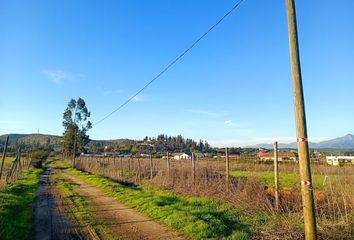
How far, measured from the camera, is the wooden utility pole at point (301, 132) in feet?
18.0

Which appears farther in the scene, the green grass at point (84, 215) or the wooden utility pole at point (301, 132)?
the green grass at point (84, 215)

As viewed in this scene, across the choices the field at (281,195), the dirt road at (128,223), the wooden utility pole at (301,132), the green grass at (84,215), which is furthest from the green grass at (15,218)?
the wooden utility pole at (301,132)

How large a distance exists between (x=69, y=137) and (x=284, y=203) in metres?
61.4

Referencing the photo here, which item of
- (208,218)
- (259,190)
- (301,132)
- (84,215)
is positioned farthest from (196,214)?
(301,132)

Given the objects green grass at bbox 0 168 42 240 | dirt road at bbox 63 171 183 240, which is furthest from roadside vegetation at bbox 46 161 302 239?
green grass at bbox 0 168 42 240

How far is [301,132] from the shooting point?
559cm

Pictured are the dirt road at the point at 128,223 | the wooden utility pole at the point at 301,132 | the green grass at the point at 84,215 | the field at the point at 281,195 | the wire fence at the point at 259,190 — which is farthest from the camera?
the wire fence at the point at 259,190

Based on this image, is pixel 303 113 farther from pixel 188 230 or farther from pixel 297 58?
pixel 188 230

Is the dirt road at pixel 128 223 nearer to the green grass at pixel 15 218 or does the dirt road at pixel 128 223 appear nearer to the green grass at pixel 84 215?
the green grass at pixel 84 215

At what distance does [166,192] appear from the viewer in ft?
51.6

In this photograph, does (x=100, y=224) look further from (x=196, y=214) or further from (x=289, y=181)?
(x=289, y=181)

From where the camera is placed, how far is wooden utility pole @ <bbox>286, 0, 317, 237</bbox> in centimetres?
547

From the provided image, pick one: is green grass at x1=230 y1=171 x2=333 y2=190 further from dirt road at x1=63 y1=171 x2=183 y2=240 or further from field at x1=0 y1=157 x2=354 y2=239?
dirt road at x1=63 y1=171 x2=183 y2=240

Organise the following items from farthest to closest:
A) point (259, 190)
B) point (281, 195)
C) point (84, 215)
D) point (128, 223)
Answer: point (281, 195), point (259, 190), point (84, 215), point (128, 223)
